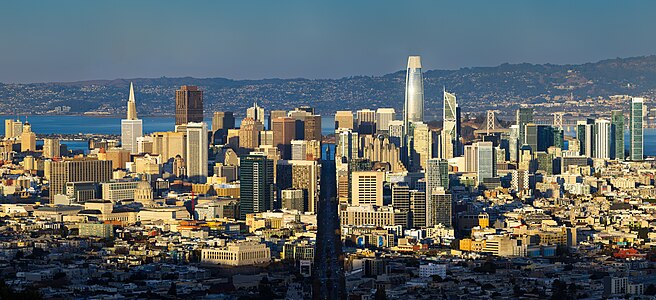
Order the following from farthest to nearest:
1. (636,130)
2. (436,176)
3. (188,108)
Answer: (188,108) → (636,130) → (436,176)

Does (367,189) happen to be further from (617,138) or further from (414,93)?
(414,93)

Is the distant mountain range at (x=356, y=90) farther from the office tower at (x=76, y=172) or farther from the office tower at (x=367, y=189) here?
the office tower at (x=367, y=189)

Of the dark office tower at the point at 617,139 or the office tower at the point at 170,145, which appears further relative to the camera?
the dark office tower at the point at 617,139

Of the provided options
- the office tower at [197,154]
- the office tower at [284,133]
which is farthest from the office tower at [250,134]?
the office tower at [197,154]

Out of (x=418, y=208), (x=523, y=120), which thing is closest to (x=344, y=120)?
(x=523, y=120)

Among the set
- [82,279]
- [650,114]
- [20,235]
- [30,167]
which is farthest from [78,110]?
[82,279]

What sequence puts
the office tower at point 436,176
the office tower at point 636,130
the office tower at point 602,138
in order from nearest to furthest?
the office tower at point 436,176, the office tower at point 602,138, the office tower at point 636,130
